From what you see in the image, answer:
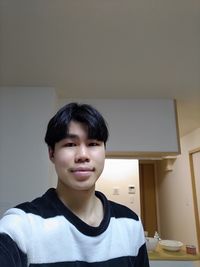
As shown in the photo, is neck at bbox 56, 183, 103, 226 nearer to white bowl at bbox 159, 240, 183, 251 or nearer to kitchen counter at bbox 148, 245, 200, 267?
kitchen counter at bbox 148, 245, 200, 267

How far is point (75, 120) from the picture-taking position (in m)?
0.57

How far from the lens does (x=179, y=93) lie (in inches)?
85.6

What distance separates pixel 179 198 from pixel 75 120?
352 cm

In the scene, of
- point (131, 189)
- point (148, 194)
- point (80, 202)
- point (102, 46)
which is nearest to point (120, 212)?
point (80, 202)

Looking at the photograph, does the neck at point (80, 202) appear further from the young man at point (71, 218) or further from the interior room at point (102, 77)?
the interior room at point (102, 77)

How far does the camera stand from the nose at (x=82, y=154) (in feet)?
1.73

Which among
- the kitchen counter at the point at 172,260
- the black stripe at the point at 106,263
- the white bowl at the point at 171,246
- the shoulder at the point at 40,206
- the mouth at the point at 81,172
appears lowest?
the kitchen counter at the point at 172,260

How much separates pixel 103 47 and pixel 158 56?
39 cm

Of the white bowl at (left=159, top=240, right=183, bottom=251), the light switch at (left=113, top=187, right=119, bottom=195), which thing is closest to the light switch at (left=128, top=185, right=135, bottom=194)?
the light switch at (left=113, top=187, right=119, bottom=195)

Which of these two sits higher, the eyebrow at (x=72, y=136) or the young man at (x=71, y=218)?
the eyebrow at (x=72, y=136)

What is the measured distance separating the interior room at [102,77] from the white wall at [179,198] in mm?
916

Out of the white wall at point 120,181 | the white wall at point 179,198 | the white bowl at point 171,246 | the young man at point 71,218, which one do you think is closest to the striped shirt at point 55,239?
the young man at point 71,218

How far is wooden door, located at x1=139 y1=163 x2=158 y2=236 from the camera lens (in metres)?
3.97

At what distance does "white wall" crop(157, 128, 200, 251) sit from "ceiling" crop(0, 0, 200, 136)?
5.49 ft
